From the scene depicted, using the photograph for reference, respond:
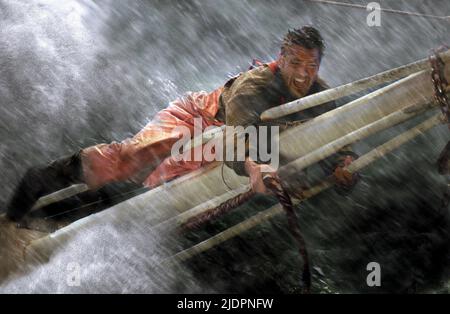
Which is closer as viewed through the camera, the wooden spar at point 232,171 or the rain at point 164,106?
the wooden spar at point 232,171

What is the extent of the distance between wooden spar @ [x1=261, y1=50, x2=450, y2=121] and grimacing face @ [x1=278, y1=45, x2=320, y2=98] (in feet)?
0.26

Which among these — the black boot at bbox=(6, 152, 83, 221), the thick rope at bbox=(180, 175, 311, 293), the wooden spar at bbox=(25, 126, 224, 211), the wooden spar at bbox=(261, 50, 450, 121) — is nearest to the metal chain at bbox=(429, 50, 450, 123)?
the wooden spar at bbox=(261, 50, 450, 121)

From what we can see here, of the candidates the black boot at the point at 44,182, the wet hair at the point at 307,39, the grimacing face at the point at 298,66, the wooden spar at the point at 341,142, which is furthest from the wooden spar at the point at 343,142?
the black boot at the point at 44,182

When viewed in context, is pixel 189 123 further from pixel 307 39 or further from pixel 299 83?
pixel 307 39

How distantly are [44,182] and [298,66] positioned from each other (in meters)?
1.30

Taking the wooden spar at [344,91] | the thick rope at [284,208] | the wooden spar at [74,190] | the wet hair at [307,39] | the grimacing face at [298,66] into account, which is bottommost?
the thick rope at [284,208]

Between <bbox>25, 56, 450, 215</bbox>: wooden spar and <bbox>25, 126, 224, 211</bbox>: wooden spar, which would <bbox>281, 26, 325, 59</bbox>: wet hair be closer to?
<bbox>25, 56, 450, 215</bbox>: wooden spar

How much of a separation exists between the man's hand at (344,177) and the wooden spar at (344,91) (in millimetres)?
308

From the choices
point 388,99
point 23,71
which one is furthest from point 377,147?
point 23,71

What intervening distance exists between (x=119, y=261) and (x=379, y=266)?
122 centimetres

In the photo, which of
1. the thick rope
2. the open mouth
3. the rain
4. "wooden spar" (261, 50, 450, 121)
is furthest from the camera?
the rain

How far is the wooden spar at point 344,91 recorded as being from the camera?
11.0ft

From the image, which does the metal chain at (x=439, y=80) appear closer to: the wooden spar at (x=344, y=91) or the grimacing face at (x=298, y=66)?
the wooden spar at (x=344, y=91)

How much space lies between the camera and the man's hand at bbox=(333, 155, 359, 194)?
3.51 meters
